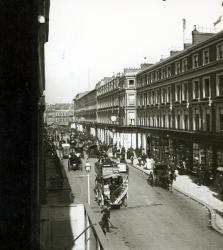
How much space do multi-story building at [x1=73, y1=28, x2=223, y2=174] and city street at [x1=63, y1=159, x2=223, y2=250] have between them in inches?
310

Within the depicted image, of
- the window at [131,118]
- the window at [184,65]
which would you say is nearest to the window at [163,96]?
the window at [184,65]

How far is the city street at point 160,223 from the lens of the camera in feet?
49.5

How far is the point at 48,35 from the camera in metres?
14.7

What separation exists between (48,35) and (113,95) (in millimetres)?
53179

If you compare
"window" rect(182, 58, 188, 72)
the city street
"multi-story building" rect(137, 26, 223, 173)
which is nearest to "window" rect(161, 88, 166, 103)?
"multi-story building" rect(137, 26, 223, 173)

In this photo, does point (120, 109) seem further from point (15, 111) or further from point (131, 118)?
point (15, 111)

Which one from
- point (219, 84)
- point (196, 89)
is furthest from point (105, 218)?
point (196, 89)

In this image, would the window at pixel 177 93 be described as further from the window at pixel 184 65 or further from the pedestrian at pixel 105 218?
the pedestrian at pixel 105 218

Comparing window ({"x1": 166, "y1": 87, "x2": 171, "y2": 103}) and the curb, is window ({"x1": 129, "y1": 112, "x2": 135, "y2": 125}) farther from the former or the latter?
the curb

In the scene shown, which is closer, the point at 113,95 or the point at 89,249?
the point at 89,249

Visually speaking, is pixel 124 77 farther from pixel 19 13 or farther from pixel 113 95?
pixel 19 13

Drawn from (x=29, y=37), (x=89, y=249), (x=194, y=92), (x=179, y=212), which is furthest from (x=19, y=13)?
(x=194, y=92)

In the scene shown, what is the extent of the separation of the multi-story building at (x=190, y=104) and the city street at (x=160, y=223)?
746 cm

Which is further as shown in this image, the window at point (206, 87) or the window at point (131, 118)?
the window at point (131, 118)
